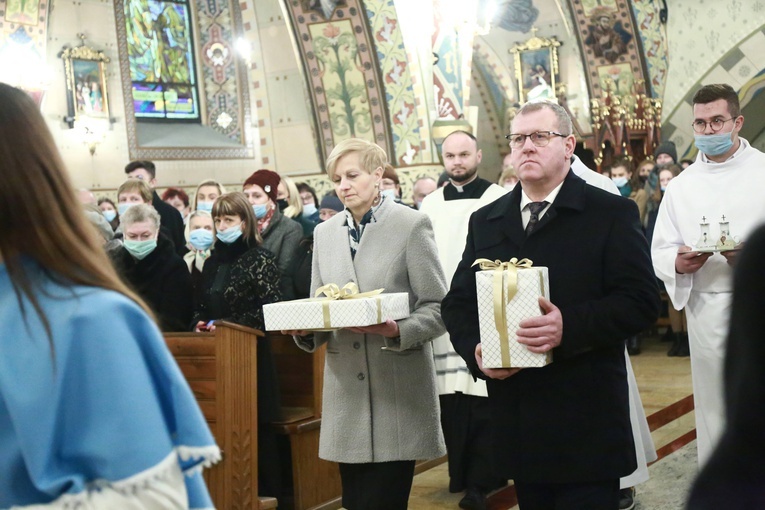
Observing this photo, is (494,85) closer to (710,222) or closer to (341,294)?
(710,222)

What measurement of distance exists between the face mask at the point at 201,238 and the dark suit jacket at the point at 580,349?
3.79 metres

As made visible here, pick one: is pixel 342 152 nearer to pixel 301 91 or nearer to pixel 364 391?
pixel 364 391

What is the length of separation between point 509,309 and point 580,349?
252 millimetres

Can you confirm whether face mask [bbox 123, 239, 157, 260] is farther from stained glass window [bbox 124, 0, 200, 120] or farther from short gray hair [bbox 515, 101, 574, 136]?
stained glass window [bbox 124, 0, 200, 120]

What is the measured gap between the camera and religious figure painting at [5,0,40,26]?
12711 mm

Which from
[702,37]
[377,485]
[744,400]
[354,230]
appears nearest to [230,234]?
[354,230]

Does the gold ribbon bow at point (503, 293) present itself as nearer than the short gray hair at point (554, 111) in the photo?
Yes

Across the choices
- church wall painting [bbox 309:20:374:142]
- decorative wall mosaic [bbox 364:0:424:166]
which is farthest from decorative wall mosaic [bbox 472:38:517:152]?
decorative wall mosaic [bbox 364:0:424:166]

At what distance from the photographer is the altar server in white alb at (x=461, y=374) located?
17.7 feet

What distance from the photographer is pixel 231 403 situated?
4.81 meters

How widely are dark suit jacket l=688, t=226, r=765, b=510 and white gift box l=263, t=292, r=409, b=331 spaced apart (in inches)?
94.2

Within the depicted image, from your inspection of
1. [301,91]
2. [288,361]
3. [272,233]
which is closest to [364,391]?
[288,361]

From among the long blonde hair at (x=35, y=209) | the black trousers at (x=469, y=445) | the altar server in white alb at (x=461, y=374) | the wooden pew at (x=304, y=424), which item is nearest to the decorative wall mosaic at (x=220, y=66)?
the altar server in white alb at (x=461, y=374)

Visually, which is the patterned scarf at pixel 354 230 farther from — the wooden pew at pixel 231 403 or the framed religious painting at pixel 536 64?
the framed religious painting at pixel 536 64
